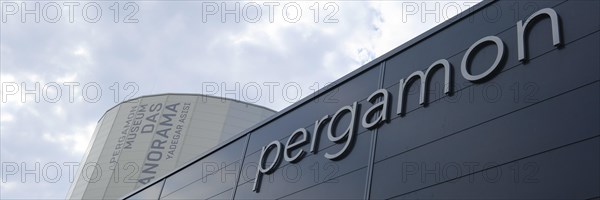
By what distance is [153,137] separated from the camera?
3072 centimetres

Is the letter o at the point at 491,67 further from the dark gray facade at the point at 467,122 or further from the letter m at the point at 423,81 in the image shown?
the letter m at the point at 423,81

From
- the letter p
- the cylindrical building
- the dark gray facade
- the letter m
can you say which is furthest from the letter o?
the cylindrical building

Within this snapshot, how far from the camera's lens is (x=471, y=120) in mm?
9070

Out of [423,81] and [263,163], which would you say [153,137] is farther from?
[423,81]

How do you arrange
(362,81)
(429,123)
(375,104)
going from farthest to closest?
(362,81) < (375,104) < (429,123)

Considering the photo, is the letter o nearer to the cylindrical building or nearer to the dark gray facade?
the dark gray facade

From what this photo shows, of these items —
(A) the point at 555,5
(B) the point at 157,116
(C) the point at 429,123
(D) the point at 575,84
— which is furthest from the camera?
(B) the point at 157,116

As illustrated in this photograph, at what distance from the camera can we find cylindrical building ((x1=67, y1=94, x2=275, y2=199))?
3002cm

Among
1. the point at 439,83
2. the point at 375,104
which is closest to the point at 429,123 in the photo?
the point at 439,83

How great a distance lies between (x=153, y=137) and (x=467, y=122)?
2365cm

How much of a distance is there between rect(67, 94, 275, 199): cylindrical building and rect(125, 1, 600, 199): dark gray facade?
57.5 ft

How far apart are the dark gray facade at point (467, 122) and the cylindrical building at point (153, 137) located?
17.5 m

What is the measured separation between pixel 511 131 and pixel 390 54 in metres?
3.72

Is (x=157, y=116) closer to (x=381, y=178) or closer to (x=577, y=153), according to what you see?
(x=381, y=178)
